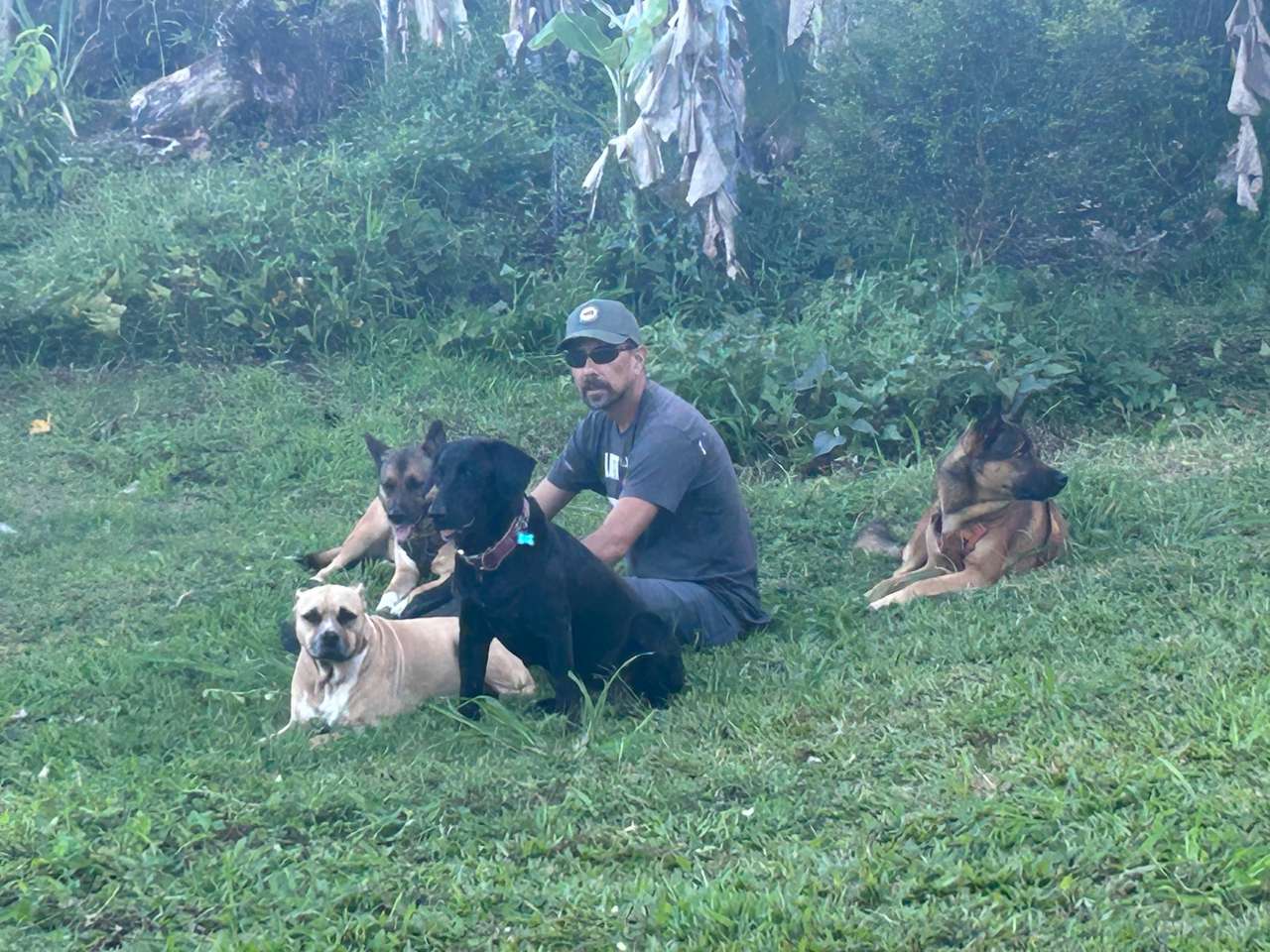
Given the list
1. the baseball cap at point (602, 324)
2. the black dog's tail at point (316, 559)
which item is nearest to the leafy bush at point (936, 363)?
the black dog's tail at point (316, 559)

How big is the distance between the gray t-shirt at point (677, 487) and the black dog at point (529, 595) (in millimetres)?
565

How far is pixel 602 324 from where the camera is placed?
5.48 meters

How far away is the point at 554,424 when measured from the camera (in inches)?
368

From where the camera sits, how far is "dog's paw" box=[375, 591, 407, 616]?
21.7 ft

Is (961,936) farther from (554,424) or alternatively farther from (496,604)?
(554,424)

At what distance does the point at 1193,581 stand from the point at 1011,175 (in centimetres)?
587

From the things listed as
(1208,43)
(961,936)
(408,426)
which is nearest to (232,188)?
(408,426)

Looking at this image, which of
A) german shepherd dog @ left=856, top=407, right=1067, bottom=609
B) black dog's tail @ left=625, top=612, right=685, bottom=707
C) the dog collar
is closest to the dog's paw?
black dog's tail @ left=625, top=612, right=685, bottom=707

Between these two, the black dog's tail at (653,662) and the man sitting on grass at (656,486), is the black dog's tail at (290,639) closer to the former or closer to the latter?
the man sitting on grass at (656,486)

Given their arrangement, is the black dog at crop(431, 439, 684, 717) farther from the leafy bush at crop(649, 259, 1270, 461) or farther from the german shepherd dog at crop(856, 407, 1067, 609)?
the leafy bush at crop(649, 259, 1270, 461)

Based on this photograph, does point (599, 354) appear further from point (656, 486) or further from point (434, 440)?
point (434, 440)

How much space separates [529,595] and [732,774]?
100cm

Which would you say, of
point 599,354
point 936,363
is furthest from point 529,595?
point 936,363

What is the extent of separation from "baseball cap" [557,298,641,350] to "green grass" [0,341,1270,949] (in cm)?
134
